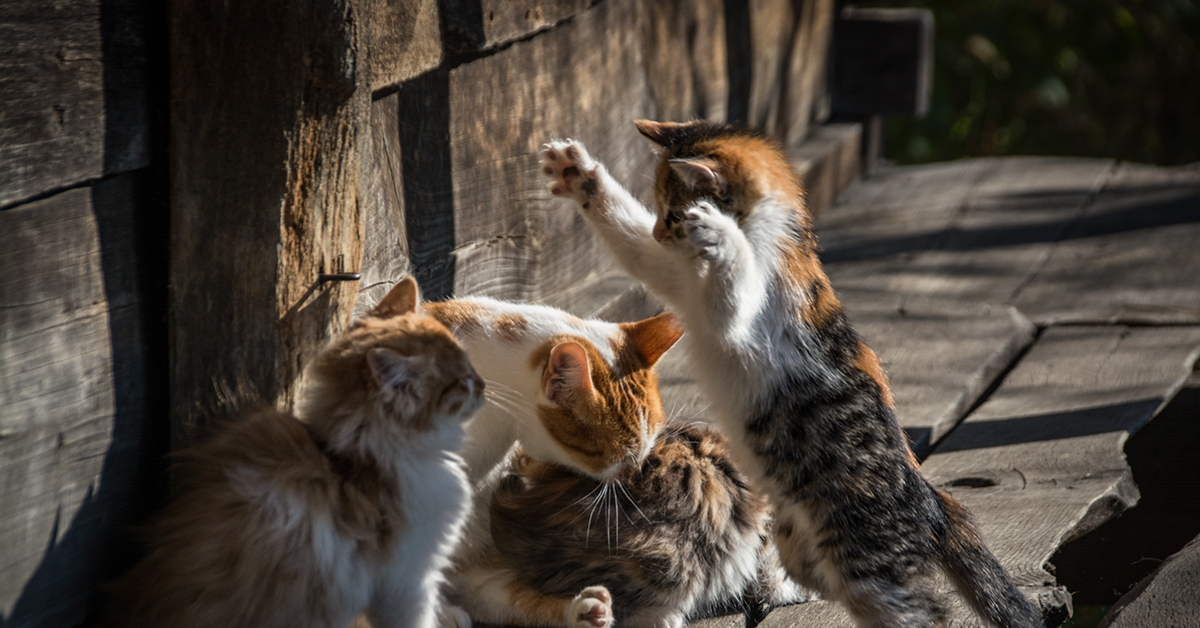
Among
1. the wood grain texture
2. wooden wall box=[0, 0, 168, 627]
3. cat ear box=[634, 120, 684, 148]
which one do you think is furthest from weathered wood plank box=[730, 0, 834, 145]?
wooden wall box=[0, 0, 168, 627]

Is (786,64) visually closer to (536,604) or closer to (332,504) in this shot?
(536,604)

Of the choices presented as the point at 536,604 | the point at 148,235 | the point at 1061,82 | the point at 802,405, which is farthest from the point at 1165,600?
the point at 1061,82

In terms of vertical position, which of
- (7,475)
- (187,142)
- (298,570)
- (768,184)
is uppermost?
(187,142)

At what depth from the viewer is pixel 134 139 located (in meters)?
1.51

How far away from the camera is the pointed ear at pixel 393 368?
153 cm

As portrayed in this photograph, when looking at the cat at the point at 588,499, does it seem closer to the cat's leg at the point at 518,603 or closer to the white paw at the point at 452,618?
the cat's leg at the point at 518,603

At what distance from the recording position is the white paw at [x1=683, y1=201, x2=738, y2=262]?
193 cm

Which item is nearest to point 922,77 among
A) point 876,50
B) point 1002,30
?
point 876,50

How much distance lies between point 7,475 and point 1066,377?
3.05 m

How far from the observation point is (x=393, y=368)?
5.07ft

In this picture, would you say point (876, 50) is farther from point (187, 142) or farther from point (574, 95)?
point (187, 142)

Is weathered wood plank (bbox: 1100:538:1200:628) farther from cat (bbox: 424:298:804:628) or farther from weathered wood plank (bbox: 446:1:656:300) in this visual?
weathered wood plank (bbox: 446:1:656:300)

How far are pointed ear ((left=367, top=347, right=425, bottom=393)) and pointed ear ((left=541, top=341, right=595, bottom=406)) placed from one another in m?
0.47

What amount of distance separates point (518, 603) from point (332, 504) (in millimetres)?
645
